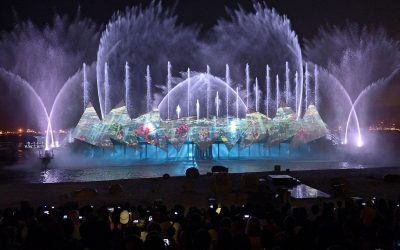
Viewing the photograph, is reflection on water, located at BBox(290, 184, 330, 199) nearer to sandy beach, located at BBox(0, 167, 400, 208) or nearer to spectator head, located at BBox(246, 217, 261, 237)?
sandy beach, located at BBox(0, 167, 400, 208)

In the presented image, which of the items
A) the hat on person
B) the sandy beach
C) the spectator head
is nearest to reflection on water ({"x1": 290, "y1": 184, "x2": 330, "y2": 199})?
the sandy beach

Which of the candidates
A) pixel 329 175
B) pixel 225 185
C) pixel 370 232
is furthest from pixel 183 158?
pixel 370 232

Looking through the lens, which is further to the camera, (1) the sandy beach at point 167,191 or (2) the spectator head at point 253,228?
(1) the sandy beach at point 167,191

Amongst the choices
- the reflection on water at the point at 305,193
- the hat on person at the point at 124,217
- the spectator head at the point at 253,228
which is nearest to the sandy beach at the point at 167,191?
the reflection on water at the point at 305,193

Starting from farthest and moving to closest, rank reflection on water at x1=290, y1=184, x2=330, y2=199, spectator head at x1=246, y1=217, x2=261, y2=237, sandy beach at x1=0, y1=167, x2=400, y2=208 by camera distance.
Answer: reflection on water at x1=290, y1=184, x2=330, y2=199
sandy beach at x1=0, y1=167, x2=400, y2=208
spectator head at x1=246, y1=217, x2=261, y2=237

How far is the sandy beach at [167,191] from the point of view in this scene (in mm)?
19806

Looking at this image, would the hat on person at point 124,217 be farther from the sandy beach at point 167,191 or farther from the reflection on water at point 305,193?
the reflection on water at point 305,193

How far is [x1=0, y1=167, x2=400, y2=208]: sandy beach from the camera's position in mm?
19806

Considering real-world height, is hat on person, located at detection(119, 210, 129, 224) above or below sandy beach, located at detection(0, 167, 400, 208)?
above

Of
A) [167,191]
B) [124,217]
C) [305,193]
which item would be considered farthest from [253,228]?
[167,191]

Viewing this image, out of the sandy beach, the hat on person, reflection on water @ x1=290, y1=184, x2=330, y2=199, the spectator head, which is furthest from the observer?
reflection on water @ x1=290, y1=184, x2=330, y2=199

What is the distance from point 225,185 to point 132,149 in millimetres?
29677

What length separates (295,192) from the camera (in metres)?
21.8

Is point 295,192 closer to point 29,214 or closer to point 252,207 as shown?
point 252,207
